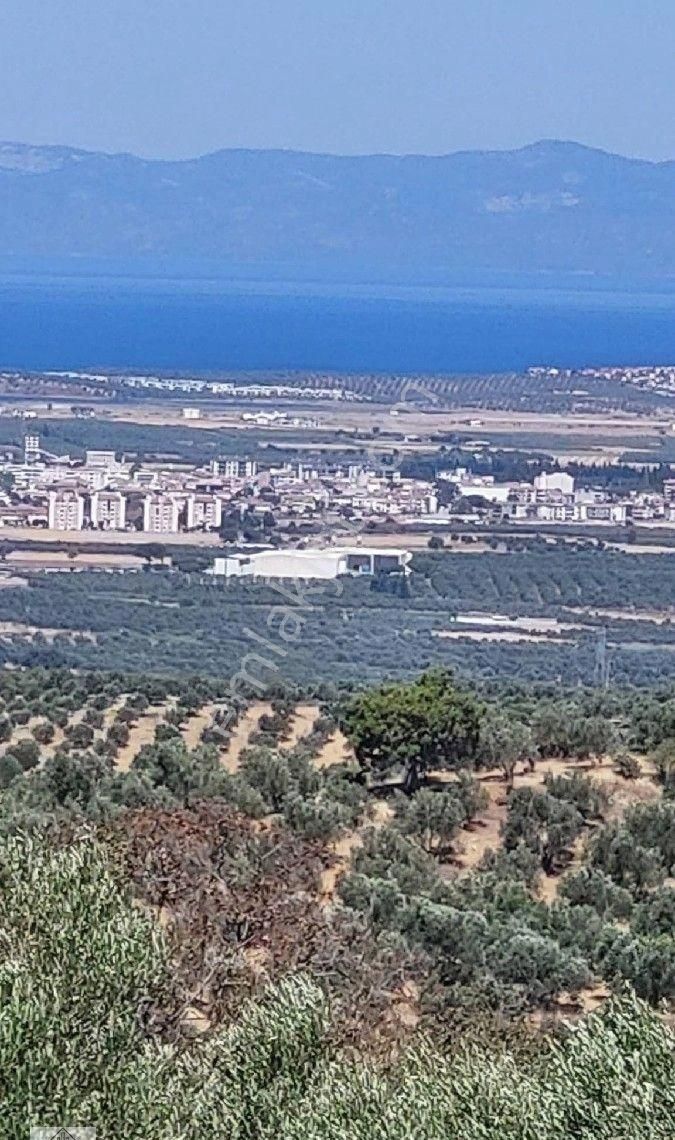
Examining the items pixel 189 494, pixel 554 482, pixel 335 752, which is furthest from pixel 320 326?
pixel 335 752

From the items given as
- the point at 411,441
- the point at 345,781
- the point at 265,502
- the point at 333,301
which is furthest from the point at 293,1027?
the point at 333,301

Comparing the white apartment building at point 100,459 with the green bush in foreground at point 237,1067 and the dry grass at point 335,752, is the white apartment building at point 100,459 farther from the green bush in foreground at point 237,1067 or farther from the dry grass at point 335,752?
the green bush in foreground at point 237,1067

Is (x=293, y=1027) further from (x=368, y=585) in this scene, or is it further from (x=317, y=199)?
(x=317, y=199)

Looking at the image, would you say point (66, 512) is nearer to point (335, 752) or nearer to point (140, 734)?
point (140, 734)

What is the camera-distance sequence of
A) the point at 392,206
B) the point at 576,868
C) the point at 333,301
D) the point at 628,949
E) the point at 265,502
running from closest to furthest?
the point at 628,949
the point at 576,868
the point at 265,502
the point at 333,301
the point at 392,206

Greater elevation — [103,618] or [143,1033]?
[143,1033]
